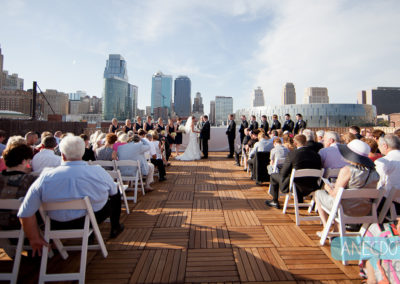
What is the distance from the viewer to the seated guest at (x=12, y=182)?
6.30ft

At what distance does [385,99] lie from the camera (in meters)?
151

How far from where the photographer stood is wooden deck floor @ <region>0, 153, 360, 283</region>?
1922 millimetres

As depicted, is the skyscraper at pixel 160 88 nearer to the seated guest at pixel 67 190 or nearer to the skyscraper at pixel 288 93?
the skyscraper at pixel 288 93

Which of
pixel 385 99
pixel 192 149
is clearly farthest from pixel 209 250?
pixel 385 99

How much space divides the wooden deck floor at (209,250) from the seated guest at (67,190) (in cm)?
49

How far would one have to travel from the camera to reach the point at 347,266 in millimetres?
2047

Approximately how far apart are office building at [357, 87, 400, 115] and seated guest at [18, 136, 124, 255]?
187 m

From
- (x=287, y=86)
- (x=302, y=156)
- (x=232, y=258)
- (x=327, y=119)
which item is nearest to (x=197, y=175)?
(x=302, y=156)

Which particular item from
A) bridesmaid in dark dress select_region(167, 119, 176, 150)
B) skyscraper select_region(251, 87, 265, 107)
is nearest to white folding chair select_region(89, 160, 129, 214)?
bridesmaid in dark dress select_region(167, 119, 176, 150)

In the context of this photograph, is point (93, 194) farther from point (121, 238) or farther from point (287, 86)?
point (287, 86)

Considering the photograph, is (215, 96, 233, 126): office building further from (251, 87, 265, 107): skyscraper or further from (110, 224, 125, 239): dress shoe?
(110, 224, 125, 239): dress shoe

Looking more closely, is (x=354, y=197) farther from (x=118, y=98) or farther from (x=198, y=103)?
(x=198, y=103)

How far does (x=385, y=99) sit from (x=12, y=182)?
195 metres

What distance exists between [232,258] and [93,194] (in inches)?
54.8
